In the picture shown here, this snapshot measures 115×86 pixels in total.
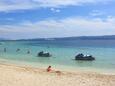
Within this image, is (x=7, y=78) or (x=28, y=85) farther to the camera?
(x=7, y=78)

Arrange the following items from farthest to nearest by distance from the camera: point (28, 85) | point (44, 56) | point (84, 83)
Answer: point (44, 56) < point (84, 83) < point (28, 85)

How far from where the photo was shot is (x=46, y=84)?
644 inches

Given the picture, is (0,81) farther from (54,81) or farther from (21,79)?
(54,81)

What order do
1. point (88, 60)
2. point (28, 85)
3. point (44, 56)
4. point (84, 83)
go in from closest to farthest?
1. point (28, 85)
2. point (84, 83)
3. point (88, 60)
4. point (44, 56)

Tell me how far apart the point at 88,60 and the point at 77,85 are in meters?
29.2

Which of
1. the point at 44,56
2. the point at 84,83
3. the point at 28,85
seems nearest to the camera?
the point at 28,85

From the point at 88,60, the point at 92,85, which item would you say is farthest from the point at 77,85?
the point at 88,60

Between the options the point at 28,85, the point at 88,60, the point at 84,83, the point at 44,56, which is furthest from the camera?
the point at 44,56

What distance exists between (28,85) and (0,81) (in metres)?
1.49

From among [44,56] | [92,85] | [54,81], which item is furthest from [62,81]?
[44,56]

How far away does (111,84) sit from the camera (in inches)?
679

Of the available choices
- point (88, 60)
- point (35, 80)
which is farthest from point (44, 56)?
point (35, 80)

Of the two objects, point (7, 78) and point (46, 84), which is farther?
point (7, 78)

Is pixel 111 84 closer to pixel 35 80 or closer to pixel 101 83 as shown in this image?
pixel 101 83
